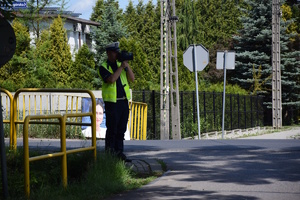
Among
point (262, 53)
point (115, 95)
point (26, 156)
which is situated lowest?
point (26, 156)

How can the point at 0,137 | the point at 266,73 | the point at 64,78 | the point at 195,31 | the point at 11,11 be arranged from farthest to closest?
the point at 195,31, the point at 266,73, the point at 64,78, the point at 11,11, the point at 0,137

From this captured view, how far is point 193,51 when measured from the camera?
24.3m

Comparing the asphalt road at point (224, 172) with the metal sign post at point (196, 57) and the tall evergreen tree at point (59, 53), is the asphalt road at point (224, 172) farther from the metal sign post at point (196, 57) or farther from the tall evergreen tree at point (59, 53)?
the tall evergreen tree at point (59, 53)

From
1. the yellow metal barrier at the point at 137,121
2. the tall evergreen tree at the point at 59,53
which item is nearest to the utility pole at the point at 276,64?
the tall evergreen tree at the point at 59,53

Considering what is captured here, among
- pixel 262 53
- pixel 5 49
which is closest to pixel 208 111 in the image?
pixel 262 53

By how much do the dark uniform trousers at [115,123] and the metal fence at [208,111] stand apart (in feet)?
52.7

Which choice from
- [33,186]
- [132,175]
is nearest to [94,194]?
[33,186]

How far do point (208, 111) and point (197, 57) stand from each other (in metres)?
9.75

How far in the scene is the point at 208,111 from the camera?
3372 cm

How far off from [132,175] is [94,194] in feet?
6.08

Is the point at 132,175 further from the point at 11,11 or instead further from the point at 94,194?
the point at 11,11

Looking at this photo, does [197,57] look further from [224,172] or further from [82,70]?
[82,70]

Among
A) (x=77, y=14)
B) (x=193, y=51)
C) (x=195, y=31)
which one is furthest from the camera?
(x=77, y=14)

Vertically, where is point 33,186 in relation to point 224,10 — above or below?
below
